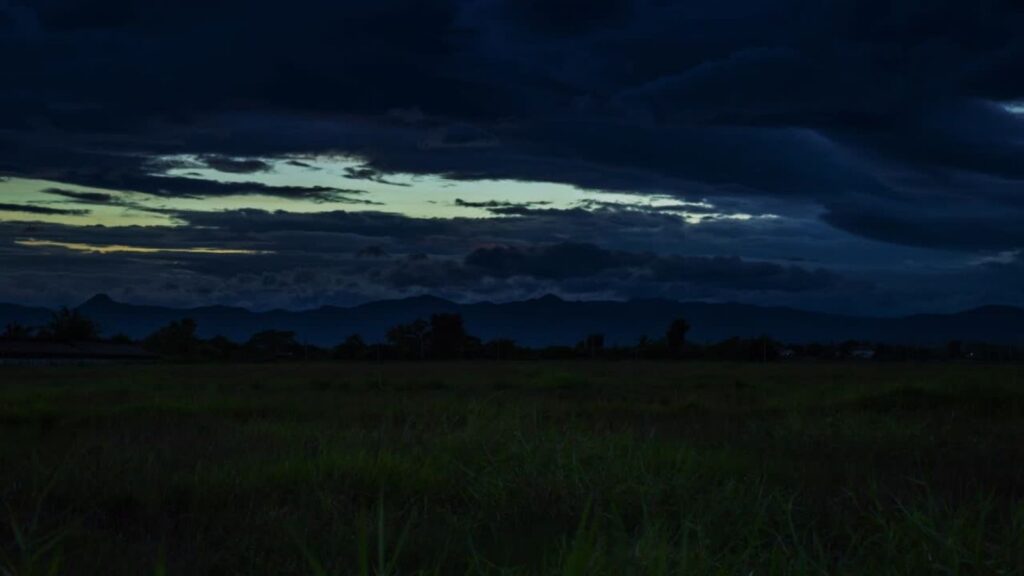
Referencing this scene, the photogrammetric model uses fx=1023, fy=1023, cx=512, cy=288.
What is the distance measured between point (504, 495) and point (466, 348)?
170 ft

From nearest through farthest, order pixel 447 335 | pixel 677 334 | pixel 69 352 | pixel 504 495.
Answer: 1. pixel 504 495
2. pixel 447 335
3. pixel 69 352
4. pixel 677 334

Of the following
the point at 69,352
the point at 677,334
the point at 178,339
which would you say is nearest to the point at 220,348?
the point at 178,339

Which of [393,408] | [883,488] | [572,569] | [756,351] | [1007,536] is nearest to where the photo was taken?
[572,569]

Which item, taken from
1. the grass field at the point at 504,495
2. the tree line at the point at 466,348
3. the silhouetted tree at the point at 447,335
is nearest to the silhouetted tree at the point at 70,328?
the tree line at the point at 466,348

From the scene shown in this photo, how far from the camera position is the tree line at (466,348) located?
189 feet

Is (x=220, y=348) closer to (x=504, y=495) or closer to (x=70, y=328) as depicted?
(x=70, y=328)

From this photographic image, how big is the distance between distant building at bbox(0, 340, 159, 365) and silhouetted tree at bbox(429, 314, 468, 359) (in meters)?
15.7

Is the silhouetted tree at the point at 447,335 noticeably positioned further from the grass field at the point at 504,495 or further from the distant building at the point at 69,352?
the grass field at the point at 504,495

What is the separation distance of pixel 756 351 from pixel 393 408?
4843 centimetres

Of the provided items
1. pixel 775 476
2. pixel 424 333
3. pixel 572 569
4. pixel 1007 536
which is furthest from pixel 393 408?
pixel 424 333

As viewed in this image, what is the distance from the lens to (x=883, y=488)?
7.75m

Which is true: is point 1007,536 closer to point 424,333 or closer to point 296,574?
point 296,574

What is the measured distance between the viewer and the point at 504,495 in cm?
690

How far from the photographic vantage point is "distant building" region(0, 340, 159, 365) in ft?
189
